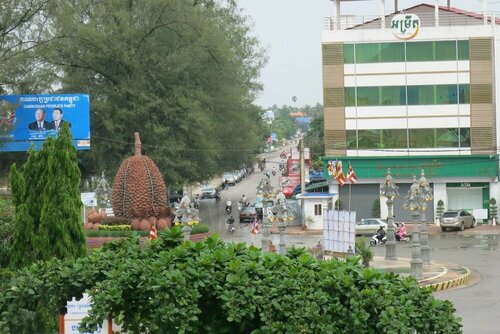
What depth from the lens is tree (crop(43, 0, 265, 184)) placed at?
194 ft

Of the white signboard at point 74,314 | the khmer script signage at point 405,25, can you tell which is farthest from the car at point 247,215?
the white signboard at point 74,314

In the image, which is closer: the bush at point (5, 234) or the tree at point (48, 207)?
the tree at point (48, 207)

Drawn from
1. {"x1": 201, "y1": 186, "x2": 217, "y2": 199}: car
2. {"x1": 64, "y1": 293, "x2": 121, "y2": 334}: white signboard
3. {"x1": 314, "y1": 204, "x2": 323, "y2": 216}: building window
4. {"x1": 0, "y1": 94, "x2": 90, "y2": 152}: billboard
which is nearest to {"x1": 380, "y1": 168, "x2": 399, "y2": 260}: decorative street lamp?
{"x1": 0, "y1": 94, "x2": 90, "y2": 152}: billboard

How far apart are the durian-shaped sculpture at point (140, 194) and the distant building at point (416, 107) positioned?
2146 cm

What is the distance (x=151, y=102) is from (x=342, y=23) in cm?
1271

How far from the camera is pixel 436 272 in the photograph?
116 ft

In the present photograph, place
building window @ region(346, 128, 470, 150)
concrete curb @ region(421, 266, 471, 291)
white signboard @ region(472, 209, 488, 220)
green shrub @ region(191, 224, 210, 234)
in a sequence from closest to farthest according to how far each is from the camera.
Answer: concrete curb @ region(421, 266, 471, 291) → green shrub @ region(191, 224, 210, 234) → white signboard @ region(472, 209, 488, 220) → building window @ region(346, 128, 470, 150)

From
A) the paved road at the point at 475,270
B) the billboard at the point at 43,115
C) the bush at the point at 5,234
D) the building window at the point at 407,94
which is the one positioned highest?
the building window at the point at 407,94

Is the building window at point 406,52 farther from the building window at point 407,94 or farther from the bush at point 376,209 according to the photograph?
the bush at point 376,209

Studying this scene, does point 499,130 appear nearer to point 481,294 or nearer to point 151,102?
point 151,102

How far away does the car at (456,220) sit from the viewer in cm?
5406

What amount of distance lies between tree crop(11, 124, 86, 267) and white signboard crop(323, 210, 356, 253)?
53.3 feet

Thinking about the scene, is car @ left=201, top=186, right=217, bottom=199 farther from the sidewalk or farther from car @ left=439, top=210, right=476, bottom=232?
the sidewalk

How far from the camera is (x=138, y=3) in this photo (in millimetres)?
61031
